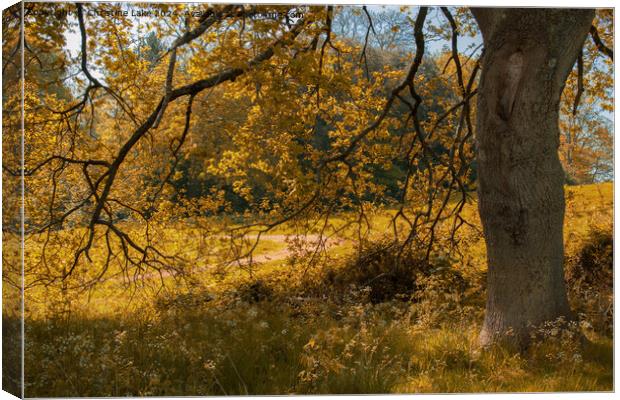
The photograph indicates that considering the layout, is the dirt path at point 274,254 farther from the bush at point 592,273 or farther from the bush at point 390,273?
the bush at point 592,273

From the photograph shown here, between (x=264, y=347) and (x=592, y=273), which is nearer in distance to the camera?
(x=264, y=347)

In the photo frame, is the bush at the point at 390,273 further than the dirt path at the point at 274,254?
Yes

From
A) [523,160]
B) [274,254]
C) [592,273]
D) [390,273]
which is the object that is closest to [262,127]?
[274,254]

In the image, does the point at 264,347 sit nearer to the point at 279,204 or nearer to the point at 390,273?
the point at 279,204

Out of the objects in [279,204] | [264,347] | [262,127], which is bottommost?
[264,347]

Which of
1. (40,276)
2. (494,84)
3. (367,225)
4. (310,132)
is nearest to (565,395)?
(367,225)

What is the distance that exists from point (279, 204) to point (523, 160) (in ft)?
6.04

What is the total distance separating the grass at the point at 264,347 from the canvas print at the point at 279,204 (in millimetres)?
16

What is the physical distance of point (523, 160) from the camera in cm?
472

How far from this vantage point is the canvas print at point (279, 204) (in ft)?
15.1

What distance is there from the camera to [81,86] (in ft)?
15.7

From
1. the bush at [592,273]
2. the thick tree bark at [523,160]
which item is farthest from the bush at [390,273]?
the bush at [592,273]

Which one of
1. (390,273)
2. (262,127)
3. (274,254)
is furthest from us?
(390,273)

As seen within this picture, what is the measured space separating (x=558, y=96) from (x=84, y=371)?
3881 mm
